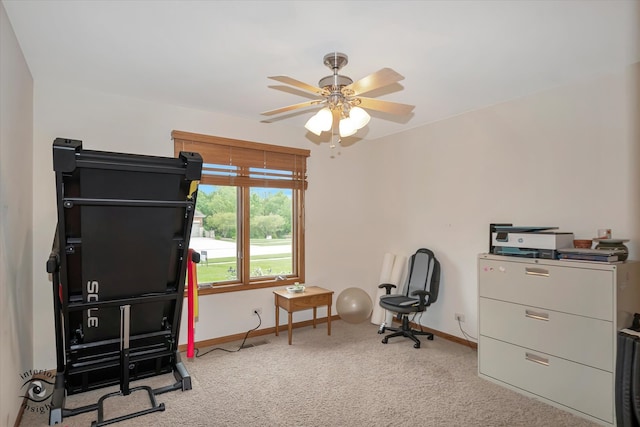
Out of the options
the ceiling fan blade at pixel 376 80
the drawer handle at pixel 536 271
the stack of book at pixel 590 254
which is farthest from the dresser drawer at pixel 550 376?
the ceiling fan blade at pixel 376 80

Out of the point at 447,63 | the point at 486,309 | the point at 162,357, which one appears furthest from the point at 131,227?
the point at 486,309

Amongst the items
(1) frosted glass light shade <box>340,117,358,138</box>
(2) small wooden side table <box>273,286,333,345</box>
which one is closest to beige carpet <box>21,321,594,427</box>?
(2) small wooden side table <box>273,286,333,345</box>

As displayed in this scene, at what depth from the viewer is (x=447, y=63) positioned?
2686 mm

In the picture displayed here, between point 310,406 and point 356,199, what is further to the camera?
point 356,199

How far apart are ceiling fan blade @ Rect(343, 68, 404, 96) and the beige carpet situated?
2285 millimetres

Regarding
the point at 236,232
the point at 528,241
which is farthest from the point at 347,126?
the point at 236,232

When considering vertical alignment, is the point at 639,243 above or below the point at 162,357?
above

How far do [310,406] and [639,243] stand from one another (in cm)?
283

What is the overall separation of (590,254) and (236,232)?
3418mm

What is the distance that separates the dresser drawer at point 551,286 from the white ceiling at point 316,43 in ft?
5.21

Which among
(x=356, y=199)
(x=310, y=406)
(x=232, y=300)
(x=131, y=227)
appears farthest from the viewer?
(x=356, y=199)

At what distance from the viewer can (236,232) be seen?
418 centimetres

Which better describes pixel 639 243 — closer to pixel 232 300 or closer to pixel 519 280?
pixel 519 280

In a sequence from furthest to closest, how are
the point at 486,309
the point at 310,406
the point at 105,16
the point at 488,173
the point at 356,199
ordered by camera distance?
the point at 356,199
the point at 488,173
the point at 486,309
the point at 310,406
the point at 105,16
